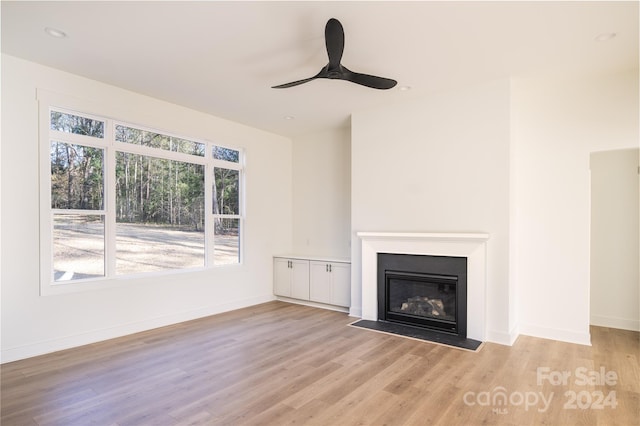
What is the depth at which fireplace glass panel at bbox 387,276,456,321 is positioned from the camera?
430 cm

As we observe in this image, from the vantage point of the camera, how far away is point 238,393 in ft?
9.21

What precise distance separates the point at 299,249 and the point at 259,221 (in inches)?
38.9

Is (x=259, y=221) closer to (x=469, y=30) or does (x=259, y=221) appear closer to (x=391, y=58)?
(x=391, y=58)

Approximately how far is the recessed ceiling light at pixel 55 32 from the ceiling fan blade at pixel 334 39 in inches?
88.5

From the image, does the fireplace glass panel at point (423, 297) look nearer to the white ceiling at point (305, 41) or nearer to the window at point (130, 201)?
the white ceiling at point (305, 41)

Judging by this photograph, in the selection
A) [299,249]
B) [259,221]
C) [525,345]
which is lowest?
[525,345]

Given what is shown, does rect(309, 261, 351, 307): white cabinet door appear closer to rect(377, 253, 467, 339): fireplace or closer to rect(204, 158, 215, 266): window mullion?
rect(377, 253, 467, 339): fireplace

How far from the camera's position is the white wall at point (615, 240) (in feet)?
14.3

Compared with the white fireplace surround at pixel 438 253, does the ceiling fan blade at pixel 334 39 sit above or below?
above

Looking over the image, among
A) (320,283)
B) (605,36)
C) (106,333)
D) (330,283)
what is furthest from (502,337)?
(106,333)

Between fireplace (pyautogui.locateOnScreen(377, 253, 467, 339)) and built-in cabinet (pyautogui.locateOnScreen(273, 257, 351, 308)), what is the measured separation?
0.81m

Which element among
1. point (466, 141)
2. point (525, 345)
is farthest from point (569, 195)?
point (525, 345)

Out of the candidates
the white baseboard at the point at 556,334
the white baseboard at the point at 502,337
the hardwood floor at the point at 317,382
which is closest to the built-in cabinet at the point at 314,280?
the hardwood floor at the point at 317,382

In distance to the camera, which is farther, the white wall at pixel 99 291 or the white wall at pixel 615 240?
the white wall at pixel 615 240
